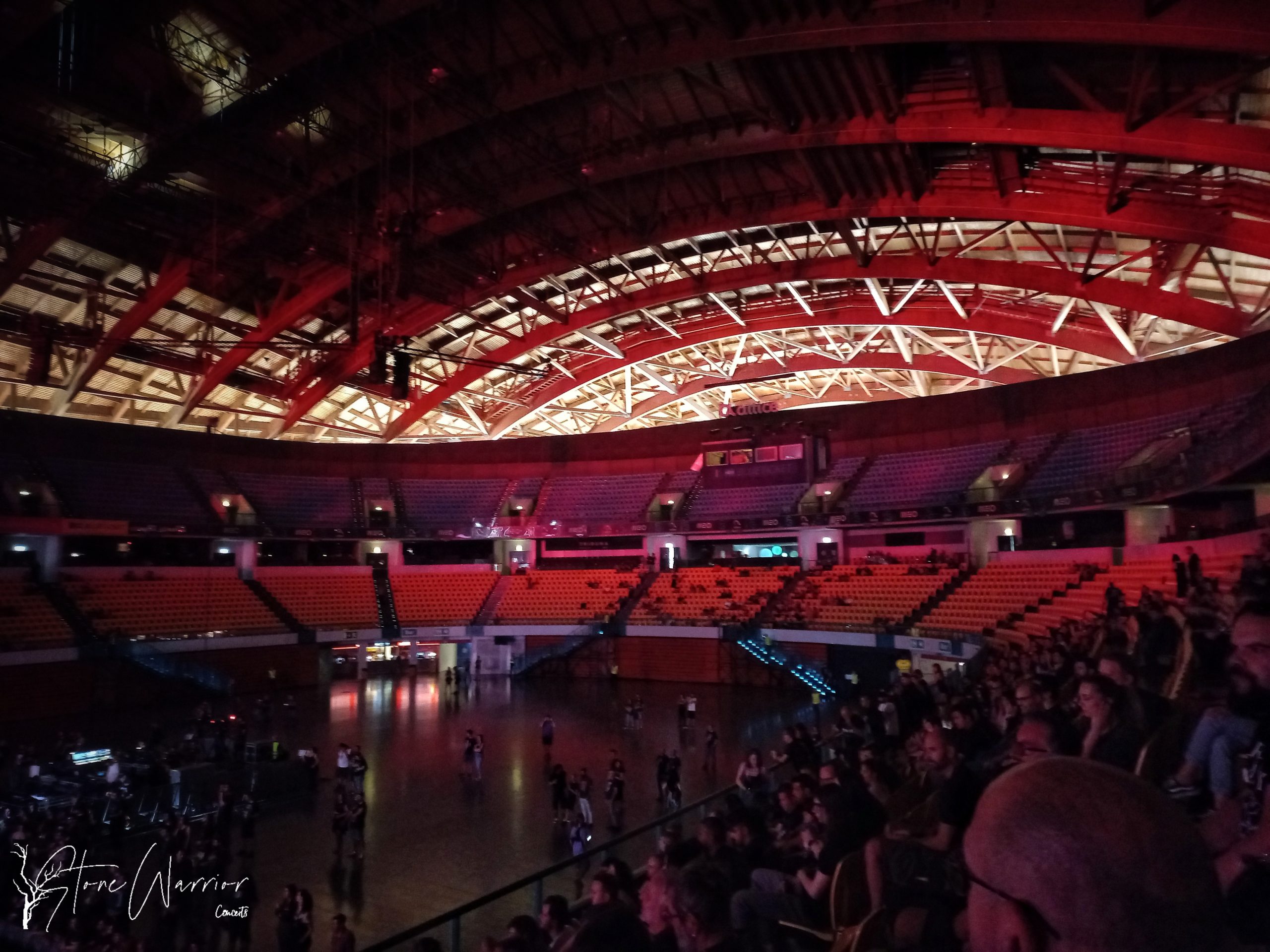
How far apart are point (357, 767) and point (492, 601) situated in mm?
21391

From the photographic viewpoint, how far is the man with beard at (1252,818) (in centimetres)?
242

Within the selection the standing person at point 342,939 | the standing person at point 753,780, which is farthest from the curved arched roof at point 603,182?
the standing person at point 753,780

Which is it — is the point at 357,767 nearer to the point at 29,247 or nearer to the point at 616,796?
the point at 616,796

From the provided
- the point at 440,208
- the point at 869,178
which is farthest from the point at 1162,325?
the point at 440,208

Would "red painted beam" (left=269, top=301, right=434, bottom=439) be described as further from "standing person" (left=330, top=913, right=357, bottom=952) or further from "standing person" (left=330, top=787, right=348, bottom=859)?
"standing person" (left=330, top=913, right=357, bottom=952)

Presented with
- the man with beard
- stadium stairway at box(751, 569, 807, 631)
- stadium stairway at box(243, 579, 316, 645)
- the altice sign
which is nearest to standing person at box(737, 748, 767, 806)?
the man with beard

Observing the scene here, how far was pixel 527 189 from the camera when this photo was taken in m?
23.5

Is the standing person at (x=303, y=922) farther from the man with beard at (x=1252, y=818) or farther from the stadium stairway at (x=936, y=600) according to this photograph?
the stadium stairway at (x=936, y=600)

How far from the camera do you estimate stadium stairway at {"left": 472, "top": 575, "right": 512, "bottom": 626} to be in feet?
117

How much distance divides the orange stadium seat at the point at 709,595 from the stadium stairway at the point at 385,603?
10.5 metres

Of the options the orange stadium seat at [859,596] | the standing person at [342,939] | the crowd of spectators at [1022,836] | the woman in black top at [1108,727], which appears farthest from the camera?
the orange stadium seat at [859,596]

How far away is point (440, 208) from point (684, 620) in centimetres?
1845

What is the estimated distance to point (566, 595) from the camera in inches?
1444

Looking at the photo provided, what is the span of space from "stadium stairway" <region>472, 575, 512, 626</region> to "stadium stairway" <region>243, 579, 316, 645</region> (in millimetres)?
6857
